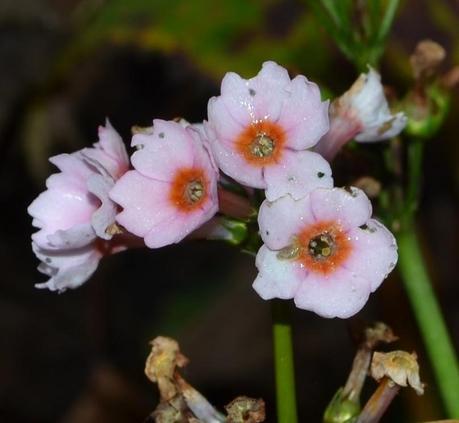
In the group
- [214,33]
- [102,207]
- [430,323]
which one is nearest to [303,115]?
[102,207]

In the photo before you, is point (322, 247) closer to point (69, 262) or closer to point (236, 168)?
point (236, 168)

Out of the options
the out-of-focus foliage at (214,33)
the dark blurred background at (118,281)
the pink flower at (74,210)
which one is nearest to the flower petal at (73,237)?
the pink flower at (74,210)

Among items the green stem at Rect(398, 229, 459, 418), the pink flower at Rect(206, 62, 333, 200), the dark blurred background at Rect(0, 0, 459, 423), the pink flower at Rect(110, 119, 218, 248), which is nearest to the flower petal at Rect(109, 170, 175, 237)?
the pink flower at Rect(110, 119, 218, 248)

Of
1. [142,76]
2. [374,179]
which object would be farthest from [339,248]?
[142,76]

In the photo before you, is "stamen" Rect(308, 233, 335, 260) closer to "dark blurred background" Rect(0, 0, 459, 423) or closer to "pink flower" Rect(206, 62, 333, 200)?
"pink flower" Rect(206, 62, 333, 200)

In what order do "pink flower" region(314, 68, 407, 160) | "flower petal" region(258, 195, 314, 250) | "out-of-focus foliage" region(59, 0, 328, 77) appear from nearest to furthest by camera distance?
"flower petal" region(258, 195, 314, 250) < "pink flower" region(314, 68, 407, 160) < "out-of-focus foliage" region(59, 0, 328, 77)

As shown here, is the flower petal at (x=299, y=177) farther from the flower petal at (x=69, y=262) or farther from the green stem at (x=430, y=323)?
the green stem at (x=430, y=323)

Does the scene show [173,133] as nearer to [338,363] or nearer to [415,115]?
[415,115]
